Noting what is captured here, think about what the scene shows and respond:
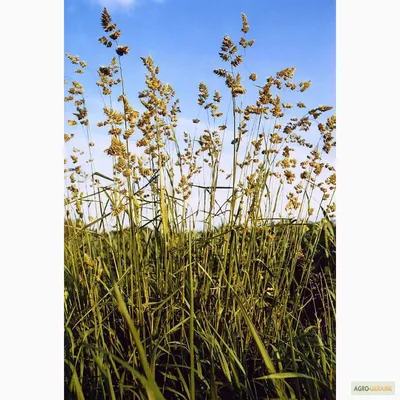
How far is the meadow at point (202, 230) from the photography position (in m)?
1.57

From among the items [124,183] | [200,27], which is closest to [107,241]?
[124,183]

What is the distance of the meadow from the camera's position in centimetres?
157

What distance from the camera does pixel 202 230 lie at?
167 centimetres

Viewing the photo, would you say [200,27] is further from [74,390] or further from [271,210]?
[74,390]

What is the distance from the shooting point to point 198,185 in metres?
1.66

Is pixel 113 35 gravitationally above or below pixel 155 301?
above

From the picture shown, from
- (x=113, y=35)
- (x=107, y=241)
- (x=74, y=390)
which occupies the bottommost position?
(x=74, y=390)

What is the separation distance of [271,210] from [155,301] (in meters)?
0.46
